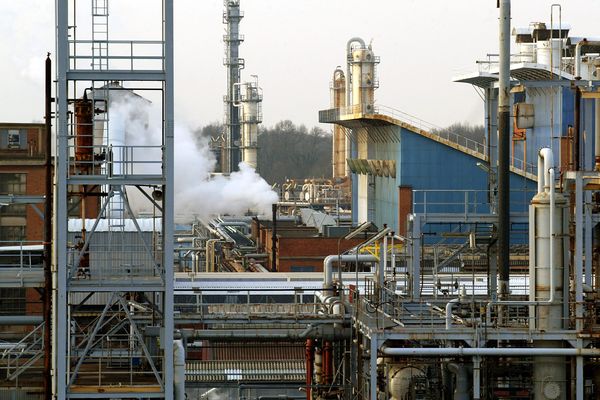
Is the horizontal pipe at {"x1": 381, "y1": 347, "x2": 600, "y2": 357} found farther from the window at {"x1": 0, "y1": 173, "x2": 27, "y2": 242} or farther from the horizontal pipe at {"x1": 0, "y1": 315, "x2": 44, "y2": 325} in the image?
the window at {"x1": 0, "y1": 173, "x2": 27, "y2": 242}

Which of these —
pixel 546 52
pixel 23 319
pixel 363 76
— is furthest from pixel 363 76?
pixel 23 319

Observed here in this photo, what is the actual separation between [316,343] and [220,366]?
7155 mm

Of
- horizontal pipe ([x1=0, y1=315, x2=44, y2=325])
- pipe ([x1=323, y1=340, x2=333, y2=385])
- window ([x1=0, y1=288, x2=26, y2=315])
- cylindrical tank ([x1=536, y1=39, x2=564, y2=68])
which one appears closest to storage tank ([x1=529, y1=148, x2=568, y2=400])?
pipe ([x1=323, y1=340, x2=333, y2=385])

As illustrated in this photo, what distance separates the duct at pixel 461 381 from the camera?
21.0m

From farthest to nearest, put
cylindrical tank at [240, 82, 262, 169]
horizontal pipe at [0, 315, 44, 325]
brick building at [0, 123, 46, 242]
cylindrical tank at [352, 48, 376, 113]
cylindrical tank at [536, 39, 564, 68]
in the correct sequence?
cylindrical tank at [240, 82, 262, 169] < cylindrical tank at [352, 48, 376, 113] < brick building at [0, 123, 46, 242] < cylindrical tank at [536, 39, 564, 68] < horizontal pipe at [0, 315, 44, 325]

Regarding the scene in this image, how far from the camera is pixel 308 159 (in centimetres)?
12631

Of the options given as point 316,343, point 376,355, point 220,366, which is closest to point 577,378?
point 376,355

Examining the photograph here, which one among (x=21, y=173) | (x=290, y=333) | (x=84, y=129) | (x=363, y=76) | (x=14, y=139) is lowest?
(x=290, y=333)

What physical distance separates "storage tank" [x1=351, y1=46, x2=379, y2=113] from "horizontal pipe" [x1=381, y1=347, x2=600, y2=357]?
44.1 m

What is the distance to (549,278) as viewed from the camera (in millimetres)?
21141

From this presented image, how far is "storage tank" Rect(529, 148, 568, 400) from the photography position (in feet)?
69.1

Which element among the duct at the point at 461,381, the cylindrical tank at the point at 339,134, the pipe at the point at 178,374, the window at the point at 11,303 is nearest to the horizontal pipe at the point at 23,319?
the pipe at the point at 178,374

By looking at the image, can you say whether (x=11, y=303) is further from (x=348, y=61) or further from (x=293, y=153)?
(x=293, y=153)

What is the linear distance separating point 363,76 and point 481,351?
45.6 m
